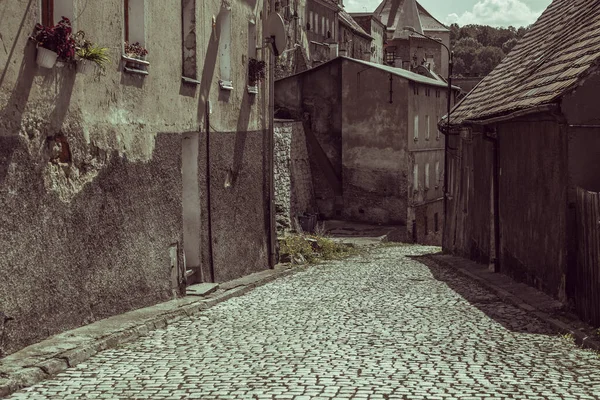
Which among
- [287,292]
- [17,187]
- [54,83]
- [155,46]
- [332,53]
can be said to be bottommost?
[287,292]

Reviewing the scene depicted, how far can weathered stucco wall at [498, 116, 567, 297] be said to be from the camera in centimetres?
1315

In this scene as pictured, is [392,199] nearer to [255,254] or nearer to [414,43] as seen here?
[255,254]

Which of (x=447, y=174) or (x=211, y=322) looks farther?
(x=447, y=174)

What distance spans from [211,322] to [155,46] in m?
4.26

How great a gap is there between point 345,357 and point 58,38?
14.5 feet

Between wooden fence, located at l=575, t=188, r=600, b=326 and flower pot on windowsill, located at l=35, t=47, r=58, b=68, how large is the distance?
6.39 m

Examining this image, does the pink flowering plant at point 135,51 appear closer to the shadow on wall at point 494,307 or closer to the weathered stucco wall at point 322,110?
the shadow on wall at point 494,307

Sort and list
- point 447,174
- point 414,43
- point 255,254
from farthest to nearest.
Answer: point 414,43 → point 447,174 → point 255,254

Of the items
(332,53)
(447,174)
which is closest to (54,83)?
(447,174)

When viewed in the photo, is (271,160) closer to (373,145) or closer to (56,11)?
(56,11)

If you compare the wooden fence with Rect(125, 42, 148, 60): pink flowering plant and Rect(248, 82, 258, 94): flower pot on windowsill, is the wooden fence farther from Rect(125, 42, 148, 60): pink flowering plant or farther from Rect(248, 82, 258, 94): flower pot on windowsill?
Rect(248, 82, 258, 94): flower pot on windowsill

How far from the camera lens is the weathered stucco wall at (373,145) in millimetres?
40719

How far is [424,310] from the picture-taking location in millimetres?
13141

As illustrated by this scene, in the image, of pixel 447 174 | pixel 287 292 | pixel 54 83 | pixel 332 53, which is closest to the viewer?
pixel 54 83
